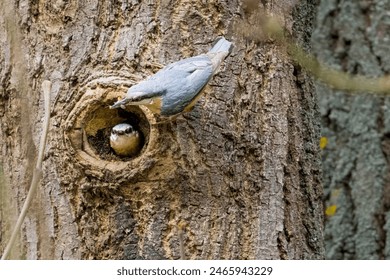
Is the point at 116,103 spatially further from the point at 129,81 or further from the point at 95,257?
the point at 95,257

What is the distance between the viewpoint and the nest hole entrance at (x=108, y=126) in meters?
1.99

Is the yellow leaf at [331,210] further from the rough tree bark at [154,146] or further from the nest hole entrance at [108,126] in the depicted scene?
the nest hole entrance at [108,126]

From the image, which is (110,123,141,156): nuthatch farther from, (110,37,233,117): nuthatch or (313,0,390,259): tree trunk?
(313,0,390,259): tree trunk

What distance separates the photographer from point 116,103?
1897mm

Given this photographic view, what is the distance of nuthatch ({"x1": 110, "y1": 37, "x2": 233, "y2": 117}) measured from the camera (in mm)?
1870

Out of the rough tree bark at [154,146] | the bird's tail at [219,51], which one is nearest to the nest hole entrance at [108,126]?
Result: the rough tree bark at [154,146]

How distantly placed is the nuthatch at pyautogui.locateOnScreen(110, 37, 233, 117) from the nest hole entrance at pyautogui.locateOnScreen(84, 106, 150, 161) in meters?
0.09

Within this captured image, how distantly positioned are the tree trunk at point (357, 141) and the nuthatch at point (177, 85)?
123cm

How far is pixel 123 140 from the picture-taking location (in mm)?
1942

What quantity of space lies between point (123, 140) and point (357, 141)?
1290 mm

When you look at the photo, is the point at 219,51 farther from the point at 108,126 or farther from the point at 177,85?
the point at 108,126

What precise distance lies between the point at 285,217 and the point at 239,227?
0.10 m
